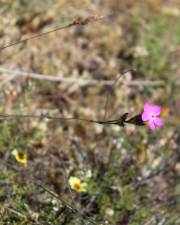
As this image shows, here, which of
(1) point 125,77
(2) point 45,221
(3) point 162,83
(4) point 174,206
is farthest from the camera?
(3) point 162,83

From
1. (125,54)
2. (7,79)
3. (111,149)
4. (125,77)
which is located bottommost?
(111,149)

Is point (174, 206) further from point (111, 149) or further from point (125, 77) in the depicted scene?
point (125, 77)

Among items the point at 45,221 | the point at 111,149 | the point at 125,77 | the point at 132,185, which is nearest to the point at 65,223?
the point at 45,221

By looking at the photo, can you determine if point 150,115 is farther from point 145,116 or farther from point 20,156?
point 20,156

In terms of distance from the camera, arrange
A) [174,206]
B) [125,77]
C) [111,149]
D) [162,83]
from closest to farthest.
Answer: [174,206], [111,149], [125,77], [162,83]

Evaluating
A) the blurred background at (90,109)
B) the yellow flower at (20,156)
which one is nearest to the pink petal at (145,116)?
the blurred background at (90,109)

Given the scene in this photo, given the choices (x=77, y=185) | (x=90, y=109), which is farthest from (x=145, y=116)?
(x=90, y=109)
